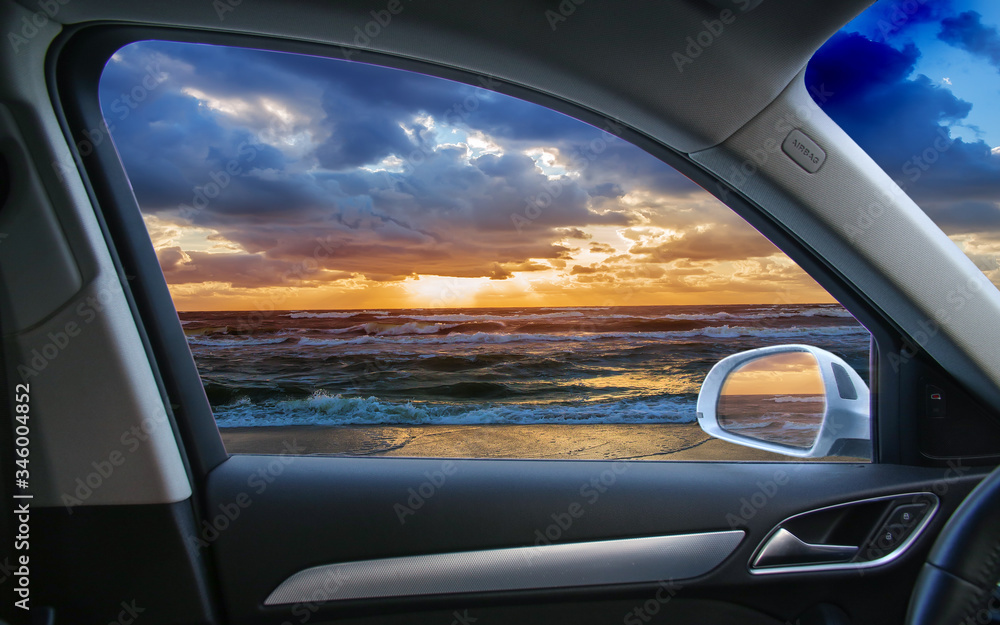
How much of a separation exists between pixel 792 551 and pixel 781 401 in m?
0.67

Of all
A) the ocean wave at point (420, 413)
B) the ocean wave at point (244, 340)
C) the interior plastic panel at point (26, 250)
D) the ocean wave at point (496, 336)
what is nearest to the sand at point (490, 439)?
the ocean wave at point (420, 413)

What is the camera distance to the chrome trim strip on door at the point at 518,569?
1.58 m

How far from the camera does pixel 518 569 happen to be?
63.5 inches

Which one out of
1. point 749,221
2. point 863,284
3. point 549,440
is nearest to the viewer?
point 863,284

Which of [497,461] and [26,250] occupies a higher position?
[26,250]

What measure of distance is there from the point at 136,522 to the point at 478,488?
101 centimetres

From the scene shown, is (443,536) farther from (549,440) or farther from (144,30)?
(549,440)

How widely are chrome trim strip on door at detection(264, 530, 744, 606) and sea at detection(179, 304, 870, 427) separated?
702 mm

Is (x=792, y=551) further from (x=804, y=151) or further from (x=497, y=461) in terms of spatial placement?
(x=804, y=151)

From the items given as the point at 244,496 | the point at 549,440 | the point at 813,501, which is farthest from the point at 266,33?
the point at 549,440

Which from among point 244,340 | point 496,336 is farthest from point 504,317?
point 244,340

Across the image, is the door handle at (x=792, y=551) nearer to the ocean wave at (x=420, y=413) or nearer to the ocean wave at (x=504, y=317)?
the ocean wave at (x=420, y=413)

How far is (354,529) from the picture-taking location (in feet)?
5.31

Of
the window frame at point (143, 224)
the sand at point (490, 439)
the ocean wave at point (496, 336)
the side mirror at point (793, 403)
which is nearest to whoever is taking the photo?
the window frame at point (143, 224)
